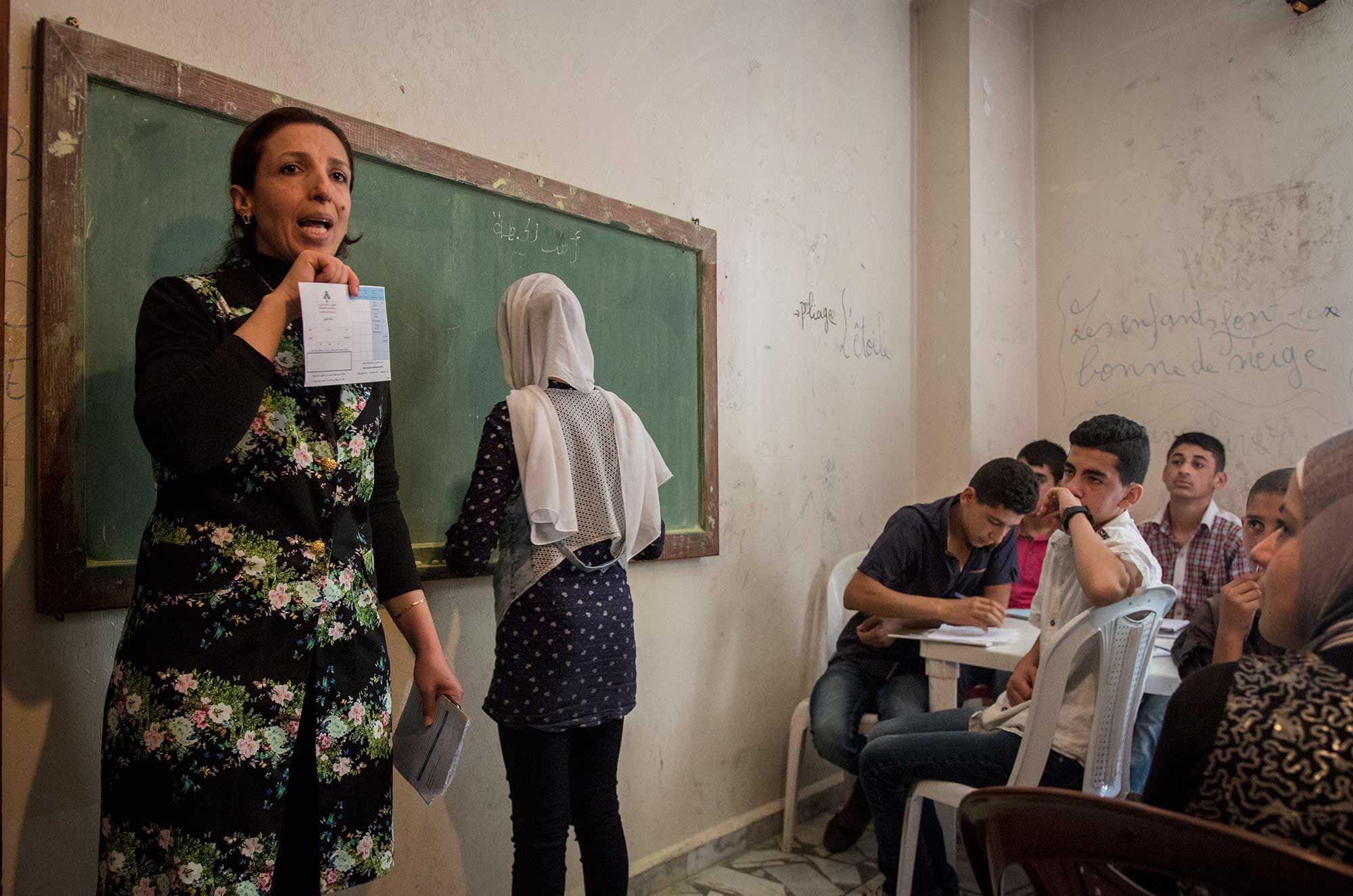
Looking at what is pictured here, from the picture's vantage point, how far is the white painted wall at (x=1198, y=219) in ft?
9.95

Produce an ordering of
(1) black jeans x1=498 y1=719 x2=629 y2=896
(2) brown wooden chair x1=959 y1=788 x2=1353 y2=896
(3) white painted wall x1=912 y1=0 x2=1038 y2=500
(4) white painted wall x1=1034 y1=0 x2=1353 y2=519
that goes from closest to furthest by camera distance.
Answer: (2) brown wooden chair x1=959 y1=788 x2=1353 y2=896 → (1) black jeans x1=498 y1=719 x2=629 y2=896 → (4) white painted wall x1=1034 y1=0 x2=1353 y2=519 → (3) white painted wall x1=912 y1=0 x2=1038 y2=500

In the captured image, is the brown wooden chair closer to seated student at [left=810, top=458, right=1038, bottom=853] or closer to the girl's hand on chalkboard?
the girl's hand on chalkboard

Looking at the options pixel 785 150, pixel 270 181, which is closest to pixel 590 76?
pixel 785 150

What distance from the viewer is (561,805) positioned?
1.68m

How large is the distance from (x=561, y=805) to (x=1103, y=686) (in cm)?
110

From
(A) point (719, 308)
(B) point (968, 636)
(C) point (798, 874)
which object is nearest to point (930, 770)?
(B) point (968, 636)

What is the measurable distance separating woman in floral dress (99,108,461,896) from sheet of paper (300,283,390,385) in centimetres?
3

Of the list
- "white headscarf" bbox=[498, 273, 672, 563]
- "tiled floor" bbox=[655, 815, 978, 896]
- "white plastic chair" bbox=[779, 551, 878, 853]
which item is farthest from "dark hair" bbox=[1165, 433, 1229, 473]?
"white headscarf" bbox=[498, 273, 672, 563]

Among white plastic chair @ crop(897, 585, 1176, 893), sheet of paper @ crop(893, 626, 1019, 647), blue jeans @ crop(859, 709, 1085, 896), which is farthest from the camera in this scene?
sheet of paper @ crop(893, 626, 1019, 647)

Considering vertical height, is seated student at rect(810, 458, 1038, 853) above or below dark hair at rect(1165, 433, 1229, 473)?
below

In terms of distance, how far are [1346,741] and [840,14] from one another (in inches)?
121

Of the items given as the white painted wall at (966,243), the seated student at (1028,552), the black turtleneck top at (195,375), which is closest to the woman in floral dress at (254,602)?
the black turtleneck top at (195,375)

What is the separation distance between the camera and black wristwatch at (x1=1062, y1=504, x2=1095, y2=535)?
2.04 metres

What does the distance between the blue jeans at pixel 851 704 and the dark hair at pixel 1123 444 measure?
0.82 meters
